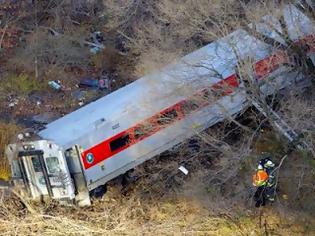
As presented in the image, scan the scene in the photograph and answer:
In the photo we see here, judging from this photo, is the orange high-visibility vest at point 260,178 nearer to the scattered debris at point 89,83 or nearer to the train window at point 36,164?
the train window at point 36,164

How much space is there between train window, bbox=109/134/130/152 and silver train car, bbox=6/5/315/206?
0.08ft

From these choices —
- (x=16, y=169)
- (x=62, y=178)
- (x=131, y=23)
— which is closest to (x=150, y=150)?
(x=62, y=178)

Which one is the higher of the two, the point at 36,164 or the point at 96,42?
the point at 96,42

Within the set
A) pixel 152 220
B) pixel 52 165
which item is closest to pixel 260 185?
pixel 152 220

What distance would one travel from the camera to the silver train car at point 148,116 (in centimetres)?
1518

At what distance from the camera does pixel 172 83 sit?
49.9ft

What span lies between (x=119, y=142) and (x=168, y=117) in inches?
54.2

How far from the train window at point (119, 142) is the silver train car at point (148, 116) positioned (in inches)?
1.0

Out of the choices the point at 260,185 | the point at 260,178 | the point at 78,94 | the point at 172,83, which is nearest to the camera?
the point at 260,178

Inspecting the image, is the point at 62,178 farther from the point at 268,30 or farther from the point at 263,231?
the point at 268,30

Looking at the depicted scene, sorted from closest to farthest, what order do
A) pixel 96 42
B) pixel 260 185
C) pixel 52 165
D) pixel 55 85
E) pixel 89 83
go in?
pixel 260 185, pixel 52 165, pixel 89 83, pixel 55 85, pixel 96 42

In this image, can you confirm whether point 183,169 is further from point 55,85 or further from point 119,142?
point 55,85

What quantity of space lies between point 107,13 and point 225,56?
6.84 meters

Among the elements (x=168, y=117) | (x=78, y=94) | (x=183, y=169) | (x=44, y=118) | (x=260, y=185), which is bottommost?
(x=260, y=185)
